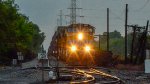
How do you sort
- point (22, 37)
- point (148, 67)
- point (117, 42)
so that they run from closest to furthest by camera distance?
point (148, 67) → point (22, 37) → point (117, 42)

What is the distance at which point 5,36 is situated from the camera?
89375 mm

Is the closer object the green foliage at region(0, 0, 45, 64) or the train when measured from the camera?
the train

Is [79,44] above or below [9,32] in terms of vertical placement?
below

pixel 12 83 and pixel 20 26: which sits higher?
pixel 20 26

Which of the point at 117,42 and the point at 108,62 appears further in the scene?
the point at 117,42

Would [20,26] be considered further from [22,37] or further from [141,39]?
[141,39]

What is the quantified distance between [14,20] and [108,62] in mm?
36360

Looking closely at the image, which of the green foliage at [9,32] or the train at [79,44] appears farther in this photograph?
the green foliage at [9,32]

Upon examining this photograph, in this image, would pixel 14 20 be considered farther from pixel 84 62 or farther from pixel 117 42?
pixel 117 42

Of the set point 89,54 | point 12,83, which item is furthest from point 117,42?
point 12,83

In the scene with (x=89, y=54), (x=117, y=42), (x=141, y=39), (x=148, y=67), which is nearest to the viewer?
(x=148, y=67)

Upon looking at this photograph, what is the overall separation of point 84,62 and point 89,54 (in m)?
1.67

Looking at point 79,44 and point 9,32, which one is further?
point 9,32

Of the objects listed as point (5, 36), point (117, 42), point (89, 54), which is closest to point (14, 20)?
point (5, 36)
